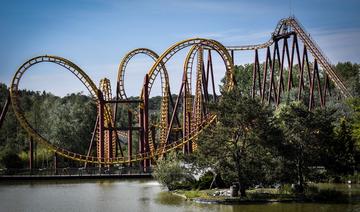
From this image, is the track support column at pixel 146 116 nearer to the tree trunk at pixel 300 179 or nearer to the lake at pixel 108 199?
the lake at pixel 108 199

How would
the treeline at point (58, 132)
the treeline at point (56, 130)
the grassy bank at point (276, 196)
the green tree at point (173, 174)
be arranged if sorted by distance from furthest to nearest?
the treeline at point (58, 132), the treeline at point (56, 130), the green tree at point (173, 174), the grassy bank at point (276, 196)

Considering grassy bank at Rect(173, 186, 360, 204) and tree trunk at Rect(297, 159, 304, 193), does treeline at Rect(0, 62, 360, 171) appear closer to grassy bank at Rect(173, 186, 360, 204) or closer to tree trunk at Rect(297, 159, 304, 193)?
tree trunk at Rect(297, 159, 304, 193)

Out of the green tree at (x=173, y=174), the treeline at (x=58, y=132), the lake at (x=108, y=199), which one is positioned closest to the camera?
the lake at (x=108, y=199)

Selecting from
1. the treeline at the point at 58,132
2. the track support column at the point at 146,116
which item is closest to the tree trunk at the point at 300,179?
the track support column at the point at 146,116

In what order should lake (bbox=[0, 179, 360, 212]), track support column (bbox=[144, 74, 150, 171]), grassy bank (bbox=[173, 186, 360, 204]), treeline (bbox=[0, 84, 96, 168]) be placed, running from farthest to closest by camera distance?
treeline (bbox=[0, 84, 96, 168]) → track support column (bbox=[144, 74, 150, 171]) → grassy bank (bbox=[173, 186, 360, 204]) → lake (bbox=[0, 179, 360, 212])

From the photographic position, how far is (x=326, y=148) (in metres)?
33.4

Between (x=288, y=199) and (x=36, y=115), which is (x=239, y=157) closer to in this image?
(x=288, y=199)

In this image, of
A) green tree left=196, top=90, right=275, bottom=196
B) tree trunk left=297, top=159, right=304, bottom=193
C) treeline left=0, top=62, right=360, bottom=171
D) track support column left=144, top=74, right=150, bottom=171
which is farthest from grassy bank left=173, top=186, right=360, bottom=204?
treeline left=0, top=62, right=360, bottom=171

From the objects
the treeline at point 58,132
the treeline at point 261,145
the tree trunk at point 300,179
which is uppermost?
the treeline at point 58,132

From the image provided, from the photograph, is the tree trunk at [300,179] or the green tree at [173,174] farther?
the green tree at [173,174]

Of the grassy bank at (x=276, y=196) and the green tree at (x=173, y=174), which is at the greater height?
the green tree at (x=173, y=174)

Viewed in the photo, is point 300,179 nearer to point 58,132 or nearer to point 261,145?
point 261,145

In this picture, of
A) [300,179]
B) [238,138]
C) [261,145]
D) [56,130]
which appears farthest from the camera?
[56,130]

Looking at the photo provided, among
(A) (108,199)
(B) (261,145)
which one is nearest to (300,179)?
(B) (261,145)
